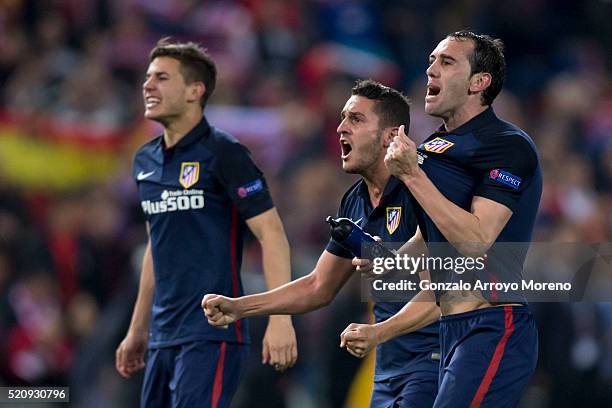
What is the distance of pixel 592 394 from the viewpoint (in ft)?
28.7

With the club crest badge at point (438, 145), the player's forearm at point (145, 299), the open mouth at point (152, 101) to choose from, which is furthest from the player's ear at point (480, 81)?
the player's forearm at point (145, 299)

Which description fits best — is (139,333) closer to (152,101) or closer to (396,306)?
(152,101)

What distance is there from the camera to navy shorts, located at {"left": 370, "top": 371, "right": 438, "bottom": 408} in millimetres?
5148

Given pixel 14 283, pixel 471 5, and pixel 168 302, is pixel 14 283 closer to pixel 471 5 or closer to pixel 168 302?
pixel 168 302

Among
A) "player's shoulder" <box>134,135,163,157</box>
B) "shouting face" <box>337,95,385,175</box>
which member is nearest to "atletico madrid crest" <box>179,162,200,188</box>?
"player's shoulder" <box>134,135,163,157</box>

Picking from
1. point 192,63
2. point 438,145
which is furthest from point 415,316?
point 192,63

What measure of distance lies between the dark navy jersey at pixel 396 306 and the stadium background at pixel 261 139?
2933 millimetres

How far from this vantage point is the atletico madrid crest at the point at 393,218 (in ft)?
17.6

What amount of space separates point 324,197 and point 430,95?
17.7ft

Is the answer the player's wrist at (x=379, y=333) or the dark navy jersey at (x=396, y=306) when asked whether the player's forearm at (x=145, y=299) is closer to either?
the dark navy jersey at (x=396, y=306)

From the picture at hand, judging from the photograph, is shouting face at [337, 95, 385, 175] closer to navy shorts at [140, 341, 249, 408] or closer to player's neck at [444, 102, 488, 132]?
player's neck at [444, 102, 488, 132]

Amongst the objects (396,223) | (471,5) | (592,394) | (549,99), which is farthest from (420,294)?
(471,5)

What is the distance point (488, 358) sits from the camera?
456cm

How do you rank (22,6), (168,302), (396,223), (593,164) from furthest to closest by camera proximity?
(22,6) → (593,164) → (168,302) → (396,223)
